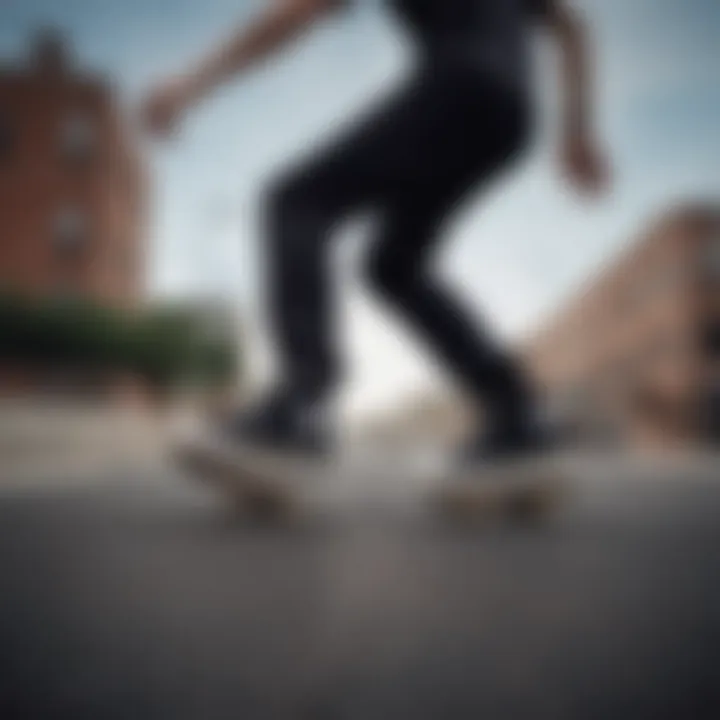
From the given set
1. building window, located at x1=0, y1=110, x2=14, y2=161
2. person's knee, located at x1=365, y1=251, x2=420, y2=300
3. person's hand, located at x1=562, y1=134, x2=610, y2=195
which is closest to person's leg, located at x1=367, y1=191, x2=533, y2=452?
person's knee, located at x1=365, y1=251, x2=420, y2=300

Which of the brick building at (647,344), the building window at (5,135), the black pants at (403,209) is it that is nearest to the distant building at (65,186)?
the building window at (5,135)

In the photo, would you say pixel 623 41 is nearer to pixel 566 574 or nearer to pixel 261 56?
pixel 261 56

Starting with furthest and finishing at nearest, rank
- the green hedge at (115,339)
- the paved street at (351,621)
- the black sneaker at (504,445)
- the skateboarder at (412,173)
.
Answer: the black sneaker at (504,445) < the skateboarder at (412,173) < the green hedge at (115,339) < the paved street at (351,621)

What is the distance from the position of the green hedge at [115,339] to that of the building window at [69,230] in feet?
0.21

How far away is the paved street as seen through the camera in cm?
45

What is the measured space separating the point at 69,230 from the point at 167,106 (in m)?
0.22

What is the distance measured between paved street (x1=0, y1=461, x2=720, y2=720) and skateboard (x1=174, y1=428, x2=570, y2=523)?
72 mm

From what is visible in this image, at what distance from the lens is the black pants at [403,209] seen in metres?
0.87

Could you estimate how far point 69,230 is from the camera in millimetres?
906

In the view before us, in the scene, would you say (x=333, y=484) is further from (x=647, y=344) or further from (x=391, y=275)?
(x=647, y=344)

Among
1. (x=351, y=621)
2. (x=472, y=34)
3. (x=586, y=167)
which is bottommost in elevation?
(x=351, y=621)

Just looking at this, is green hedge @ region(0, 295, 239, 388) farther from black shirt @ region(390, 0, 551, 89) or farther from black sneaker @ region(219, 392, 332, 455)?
black shirt @ region(390, 0, 551, 89)

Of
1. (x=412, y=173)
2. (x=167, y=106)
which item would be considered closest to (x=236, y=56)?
(x=167, y=106)

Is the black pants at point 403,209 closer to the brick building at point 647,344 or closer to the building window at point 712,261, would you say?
Answer: the brick building at point 647,344
